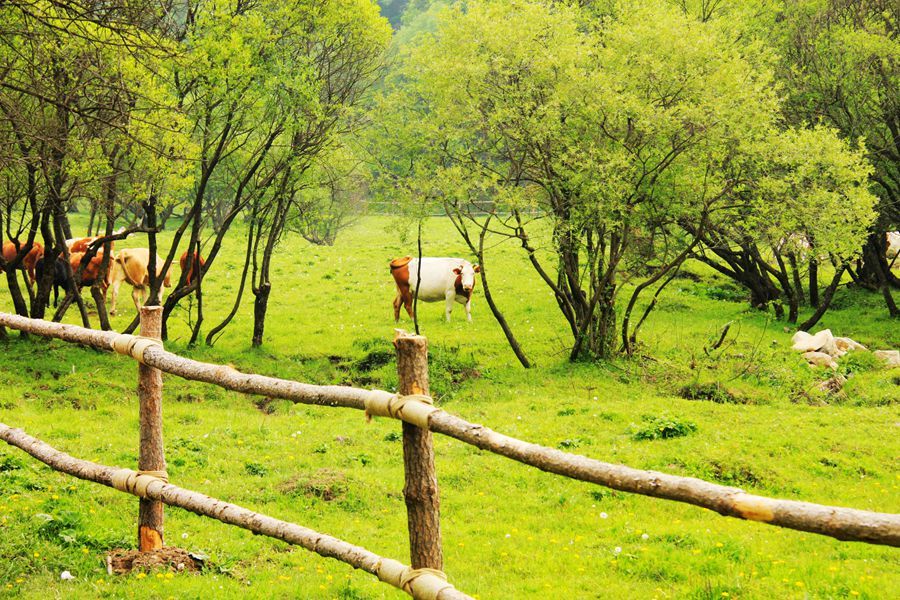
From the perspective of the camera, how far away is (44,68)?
1422cm

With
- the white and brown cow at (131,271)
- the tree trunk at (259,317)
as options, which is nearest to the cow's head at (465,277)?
the tree trunk at (259,317)

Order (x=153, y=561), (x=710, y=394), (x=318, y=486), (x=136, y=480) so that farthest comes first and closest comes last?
(x=710, y=394)
(x=318, y=486)
(x=153, y=561)
(x=136, y=480)

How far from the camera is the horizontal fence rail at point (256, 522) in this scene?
188 inches

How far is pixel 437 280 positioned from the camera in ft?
74.5

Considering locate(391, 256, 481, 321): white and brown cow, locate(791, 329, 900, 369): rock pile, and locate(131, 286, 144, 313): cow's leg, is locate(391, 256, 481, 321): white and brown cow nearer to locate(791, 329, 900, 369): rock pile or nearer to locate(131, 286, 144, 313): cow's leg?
locate(131, 286, 144, 313): cow's leg

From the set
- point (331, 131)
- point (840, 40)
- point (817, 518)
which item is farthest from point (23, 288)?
point (817, 518)

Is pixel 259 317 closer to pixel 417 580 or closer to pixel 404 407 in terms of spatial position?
pixel 404 407

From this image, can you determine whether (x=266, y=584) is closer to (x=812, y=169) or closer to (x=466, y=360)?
(x=466, y=360)

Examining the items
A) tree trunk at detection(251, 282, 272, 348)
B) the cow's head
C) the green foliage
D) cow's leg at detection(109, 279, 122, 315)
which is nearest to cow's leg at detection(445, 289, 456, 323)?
the cow's head

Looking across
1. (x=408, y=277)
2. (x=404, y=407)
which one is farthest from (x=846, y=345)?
(x=404, y=407)

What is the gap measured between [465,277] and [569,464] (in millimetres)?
18275

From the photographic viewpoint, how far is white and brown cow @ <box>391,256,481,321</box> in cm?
2258

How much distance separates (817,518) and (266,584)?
450cm

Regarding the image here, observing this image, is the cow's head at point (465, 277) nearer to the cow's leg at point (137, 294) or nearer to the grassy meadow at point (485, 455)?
the grassy meadow at point (485, 455)
